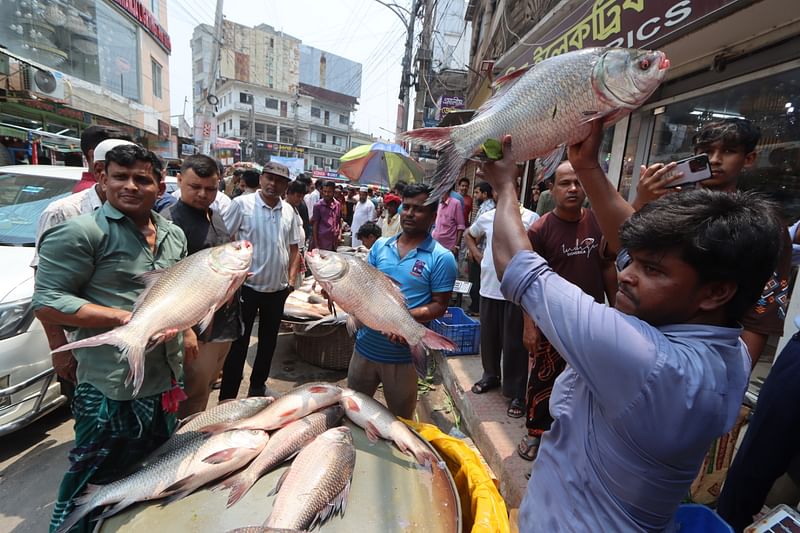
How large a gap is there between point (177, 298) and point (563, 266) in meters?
2.38

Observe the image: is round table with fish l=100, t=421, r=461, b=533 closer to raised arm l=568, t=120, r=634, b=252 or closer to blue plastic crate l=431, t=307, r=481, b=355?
raised arm l=568, t=120, r=634, b=252

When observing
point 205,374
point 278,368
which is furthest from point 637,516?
point 278,368

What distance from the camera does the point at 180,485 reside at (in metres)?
1.56

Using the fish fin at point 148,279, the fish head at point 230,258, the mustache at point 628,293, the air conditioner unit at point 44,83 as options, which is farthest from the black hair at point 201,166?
the air conditioner unit at point 44,83

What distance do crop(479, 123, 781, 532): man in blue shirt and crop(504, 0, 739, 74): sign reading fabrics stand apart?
2.10 metres

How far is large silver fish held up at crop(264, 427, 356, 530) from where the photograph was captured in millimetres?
1430

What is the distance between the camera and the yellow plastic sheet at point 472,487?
1.67 metres

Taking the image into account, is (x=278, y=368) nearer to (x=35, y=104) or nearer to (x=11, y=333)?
(x=11, y=333)

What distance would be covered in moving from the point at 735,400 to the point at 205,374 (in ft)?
9.45

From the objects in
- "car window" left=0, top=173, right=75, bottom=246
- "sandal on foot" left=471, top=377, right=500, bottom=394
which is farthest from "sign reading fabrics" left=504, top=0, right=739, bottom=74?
"car window" left=0, top=173, right=75, bottom=246

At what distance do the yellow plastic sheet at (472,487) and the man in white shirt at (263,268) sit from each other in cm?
204

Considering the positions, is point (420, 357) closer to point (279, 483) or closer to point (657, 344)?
point (279, 483)

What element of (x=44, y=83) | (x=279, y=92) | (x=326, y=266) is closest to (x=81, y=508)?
(x=326, y=266)

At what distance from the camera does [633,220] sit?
3.16 ft
